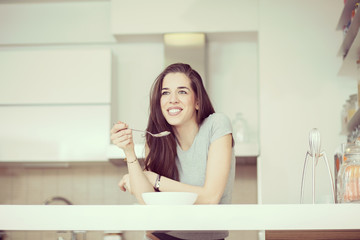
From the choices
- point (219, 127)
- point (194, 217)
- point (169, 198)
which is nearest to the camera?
point (194, 217)

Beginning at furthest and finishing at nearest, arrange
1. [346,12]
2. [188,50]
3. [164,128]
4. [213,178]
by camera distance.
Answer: [188,50] < [346,12] < [164,128] < [213,178]

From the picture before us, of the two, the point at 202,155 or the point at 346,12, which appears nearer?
the point at 202,155

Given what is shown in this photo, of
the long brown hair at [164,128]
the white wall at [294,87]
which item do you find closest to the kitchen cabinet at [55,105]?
the white wall at [294,87]

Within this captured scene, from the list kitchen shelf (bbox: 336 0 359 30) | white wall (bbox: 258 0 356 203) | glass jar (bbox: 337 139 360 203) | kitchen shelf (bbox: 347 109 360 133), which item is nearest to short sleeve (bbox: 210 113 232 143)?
glass jar (bbox: 337 139 360 203)

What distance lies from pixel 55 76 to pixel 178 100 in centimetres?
199

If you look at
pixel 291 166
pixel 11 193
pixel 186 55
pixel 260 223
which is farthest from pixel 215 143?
pixel 11 193

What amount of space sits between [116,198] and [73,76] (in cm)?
96

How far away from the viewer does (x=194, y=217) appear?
1149 mm

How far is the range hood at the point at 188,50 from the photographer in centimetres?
360

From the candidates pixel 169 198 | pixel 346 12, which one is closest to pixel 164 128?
pixel 169 198

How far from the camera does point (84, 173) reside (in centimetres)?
392

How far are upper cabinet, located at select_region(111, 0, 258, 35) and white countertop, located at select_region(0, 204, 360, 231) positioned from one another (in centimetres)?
256

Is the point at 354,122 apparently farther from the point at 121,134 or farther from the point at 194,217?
the point at 194,217

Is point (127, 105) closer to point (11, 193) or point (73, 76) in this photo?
point (73, 76)
